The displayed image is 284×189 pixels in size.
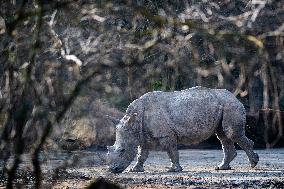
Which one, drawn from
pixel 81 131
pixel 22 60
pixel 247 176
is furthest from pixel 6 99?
pixel 81 131

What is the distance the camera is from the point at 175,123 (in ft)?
54.1

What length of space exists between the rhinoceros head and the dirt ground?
9.7 inches

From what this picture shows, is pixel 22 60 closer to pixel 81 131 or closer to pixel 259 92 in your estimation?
pixel 81 131

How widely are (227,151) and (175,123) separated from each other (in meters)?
1.18

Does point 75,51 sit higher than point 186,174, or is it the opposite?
point 75,51

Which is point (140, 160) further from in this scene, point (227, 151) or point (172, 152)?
point (227, 151)

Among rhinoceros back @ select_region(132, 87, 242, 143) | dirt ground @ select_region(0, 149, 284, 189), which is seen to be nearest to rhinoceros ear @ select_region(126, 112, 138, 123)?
rhinoceros back @ select_region(132, 87, 242, 143)

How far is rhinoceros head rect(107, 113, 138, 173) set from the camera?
625 inches

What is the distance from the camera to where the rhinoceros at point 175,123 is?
1623 centimetres

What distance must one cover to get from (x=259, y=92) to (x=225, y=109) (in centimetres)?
997

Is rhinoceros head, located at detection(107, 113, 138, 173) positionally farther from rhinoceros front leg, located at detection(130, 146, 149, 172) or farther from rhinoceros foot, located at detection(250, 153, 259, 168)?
rhinoceros foot, located at detection(250, 153, 259, 168)

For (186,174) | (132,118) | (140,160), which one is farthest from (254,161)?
(132,118)

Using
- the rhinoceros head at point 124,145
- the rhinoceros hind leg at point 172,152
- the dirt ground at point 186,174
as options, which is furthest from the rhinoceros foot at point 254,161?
the rhinoceros head at point 124,145

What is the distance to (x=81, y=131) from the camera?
22.8 meters
